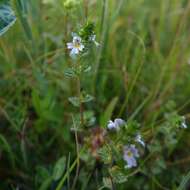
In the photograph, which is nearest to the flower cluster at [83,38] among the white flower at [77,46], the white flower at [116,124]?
the white flower at [77,46]

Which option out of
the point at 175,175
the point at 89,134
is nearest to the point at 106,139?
the point at 89,134

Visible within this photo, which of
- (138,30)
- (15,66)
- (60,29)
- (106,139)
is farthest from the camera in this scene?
(138,30)

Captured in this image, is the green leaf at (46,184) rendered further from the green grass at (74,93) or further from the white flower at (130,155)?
the white flower at (130,155)

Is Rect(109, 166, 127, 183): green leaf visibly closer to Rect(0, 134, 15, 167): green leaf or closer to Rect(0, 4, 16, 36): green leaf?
Rect(0, 134, 15, 167): green leaf

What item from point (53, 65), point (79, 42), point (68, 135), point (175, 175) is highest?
point (79, 42)

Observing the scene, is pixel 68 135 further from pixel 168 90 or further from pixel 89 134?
pixel 168 90

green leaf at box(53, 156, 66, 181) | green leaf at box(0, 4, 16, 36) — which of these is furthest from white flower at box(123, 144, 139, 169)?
green leaf at box(0, 4, 16, 36)
